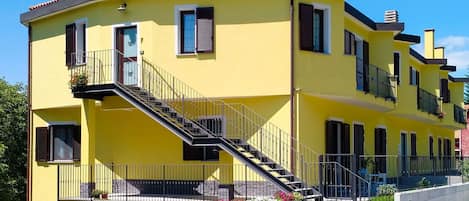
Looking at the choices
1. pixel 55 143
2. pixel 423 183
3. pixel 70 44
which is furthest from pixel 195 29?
pixel 423 183

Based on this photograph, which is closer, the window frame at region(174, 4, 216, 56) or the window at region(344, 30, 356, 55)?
the window frame at region(174, 4, 216, 56)

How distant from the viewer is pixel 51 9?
2656 cm

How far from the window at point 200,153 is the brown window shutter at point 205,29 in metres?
3.41

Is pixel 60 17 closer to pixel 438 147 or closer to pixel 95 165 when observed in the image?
pixel 95 165

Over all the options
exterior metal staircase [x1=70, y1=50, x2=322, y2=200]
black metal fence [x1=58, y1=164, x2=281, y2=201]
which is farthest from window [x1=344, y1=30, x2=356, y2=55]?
black metal fence [x1=58, y1=164, x2=281, y2=201]

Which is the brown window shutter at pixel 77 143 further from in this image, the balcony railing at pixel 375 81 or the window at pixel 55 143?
the balcony railing at pixel 375 81

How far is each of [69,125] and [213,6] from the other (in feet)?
27.9

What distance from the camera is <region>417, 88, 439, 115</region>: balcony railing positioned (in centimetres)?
3507

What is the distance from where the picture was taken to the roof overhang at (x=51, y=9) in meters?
25.2

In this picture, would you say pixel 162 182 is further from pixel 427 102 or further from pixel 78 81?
pixel 427 102

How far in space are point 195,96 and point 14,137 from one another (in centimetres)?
1315

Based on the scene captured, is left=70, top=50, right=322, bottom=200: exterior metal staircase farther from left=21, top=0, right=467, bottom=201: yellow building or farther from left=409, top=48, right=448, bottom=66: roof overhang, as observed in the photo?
left=409, top=48, right=448, bottom=66: roof overhang

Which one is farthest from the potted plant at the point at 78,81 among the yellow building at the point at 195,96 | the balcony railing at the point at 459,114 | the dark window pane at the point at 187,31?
the balcony railing at the point at 459,114

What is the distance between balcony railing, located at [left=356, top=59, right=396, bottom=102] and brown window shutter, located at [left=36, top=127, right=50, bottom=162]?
492 inches
